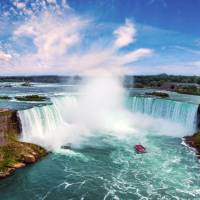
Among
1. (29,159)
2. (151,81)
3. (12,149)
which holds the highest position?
(151,81)

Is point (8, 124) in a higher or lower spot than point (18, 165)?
higher

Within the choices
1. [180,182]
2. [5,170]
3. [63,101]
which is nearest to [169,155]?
[180,182]

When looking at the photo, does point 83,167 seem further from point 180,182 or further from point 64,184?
point 180,182

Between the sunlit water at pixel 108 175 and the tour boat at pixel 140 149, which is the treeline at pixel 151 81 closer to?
the tour boat at pixel 140 149

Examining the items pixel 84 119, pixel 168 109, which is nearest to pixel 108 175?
pixel 84 119

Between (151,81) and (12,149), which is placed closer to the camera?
(12,149)

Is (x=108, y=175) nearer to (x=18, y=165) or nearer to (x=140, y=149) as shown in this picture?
(x=140, y=149)

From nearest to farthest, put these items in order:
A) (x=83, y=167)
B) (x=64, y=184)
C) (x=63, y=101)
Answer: (x=64, y=184)
(x=83, y=167)
(x=63, y=101)

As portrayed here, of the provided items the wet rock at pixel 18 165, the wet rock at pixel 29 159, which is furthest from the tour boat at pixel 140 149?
the wet rock at pixel 18 165
